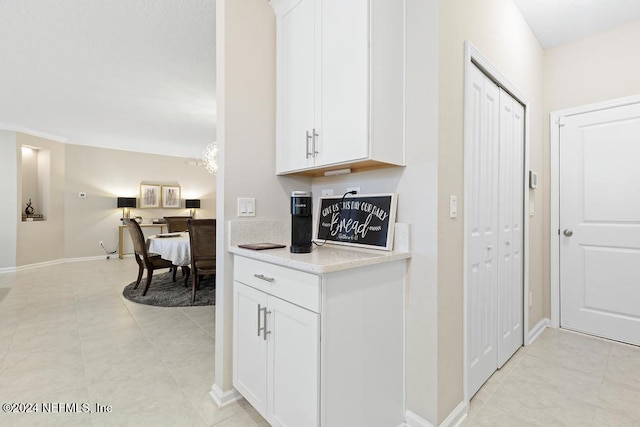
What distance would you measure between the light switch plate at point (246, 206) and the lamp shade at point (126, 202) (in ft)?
21.2

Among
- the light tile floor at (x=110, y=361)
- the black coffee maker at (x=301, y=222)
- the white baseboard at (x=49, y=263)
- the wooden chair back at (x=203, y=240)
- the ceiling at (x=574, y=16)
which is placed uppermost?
the ceiling at (x=574, y=16)

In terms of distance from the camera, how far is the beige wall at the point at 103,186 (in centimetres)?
645

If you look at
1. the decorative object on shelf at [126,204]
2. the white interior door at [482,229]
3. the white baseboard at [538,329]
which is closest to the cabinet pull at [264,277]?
the white interior door at [482,229]

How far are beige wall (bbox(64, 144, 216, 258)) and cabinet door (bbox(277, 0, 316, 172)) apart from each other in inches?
269

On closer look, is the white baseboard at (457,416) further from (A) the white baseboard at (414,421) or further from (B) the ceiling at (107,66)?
(B) the ceiling at (107,66)

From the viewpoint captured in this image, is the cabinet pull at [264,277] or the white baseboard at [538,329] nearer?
the cabinet pull at [264,277]

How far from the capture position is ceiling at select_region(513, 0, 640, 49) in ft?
7.29

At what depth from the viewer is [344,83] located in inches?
57.6

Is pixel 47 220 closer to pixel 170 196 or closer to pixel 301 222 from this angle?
pixel 170 196

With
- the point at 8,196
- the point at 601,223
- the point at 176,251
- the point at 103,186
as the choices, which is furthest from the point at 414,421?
the point at 103,186

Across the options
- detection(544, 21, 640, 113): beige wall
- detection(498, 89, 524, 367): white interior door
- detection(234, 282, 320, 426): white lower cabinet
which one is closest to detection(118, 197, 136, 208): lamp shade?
detection(234, 282, 320, 426): white lower cabinet

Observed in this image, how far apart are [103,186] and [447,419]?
7.99 metres

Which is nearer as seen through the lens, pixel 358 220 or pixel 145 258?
pixel 358 220

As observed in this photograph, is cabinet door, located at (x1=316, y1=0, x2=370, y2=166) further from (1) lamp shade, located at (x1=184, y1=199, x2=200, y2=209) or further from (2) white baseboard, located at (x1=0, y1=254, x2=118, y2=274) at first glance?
(1) lamp shade, located at (x1=184, y1=199, x2=200, y2=209)
